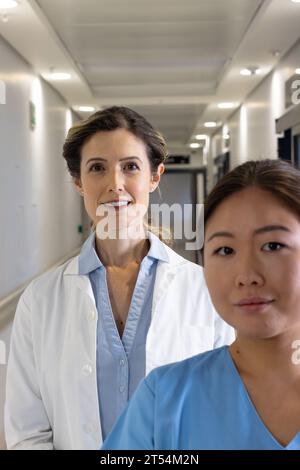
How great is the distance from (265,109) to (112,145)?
1026 millimetres

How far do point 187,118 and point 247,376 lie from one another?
18.8 inches

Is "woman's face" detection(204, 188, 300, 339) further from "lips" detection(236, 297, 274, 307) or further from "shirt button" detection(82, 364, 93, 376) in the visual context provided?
"shirt button" detection(82, 364, 93, 376)

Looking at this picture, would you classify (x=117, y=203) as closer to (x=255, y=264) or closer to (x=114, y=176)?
(x=114, y=176)

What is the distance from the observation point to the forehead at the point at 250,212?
0.96 feet

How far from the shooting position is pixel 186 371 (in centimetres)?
33

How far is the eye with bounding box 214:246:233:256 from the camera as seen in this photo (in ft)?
0.97

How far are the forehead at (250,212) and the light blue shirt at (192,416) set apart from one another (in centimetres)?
9

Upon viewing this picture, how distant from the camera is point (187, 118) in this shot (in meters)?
0.73

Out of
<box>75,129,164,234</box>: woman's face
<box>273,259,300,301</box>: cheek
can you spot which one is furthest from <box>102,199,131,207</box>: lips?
<box>273,259,300,301</box>: cheek

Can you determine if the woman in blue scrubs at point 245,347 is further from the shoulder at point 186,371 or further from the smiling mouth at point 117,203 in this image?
the smiling mouth at point 117,203

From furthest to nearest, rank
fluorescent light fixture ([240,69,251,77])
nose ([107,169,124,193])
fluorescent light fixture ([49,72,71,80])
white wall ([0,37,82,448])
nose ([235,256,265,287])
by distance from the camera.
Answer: fluorescent light fixture ([240,69,251,77])
fluorescent light fixture ([49,72,71,80])
white wall ([0,37,82,448])
nose ([107,169,124,193])
nose ([235,256,265,287])

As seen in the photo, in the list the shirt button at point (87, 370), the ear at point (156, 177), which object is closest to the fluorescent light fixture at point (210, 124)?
the ear at point (156, 177)

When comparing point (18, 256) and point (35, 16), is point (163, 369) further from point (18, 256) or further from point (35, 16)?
point (35, 16)
